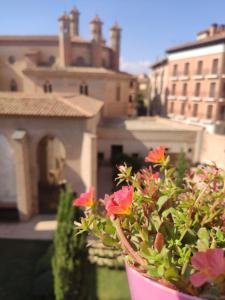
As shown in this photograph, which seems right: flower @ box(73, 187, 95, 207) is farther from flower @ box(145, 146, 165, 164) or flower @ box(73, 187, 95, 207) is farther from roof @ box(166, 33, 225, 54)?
roof @ box(166, 33, 225, 54)

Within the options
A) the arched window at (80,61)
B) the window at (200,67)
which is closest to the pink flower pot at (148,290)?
the window at (200,67)

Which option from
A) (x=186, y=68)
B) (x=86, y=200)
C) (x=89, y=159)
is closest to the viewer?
(x=86, y=200)

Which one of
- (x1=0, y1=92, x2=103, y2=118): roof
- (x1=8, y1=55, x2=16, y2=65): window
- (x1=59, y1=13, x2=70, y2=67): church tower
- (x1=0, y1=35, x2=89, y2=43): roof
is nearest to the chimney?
(x1=0, y1=35, x2=89, y2=43): roof

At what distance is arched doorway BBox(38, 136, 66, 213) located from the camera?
56.6 ft

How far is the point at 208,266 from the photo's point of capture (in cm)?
81

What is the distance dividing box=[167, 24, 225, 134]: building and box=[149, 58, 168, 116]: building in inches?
64.5

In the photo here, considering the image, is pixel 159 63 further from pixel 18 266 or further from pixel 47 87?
pixel 18 266

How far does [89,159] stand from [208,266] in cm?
1205

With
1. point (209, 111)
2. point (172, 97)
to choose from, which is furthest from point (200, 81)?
point (172, 97)

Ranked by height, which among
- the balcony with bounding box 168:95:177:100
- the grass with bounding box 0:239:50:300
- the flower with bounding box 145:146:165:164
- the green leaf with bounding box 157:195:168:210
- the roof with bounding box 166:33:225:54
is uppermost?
the roof with bounding box 166:33:225:54

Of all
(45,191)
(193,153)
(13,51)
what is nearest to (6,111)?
(45,191)

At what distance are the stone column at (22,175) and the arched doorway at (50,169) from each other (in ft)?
7.48

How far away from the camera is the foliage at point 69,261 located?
23.1 feet

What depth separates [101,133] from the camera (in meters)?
18.2
